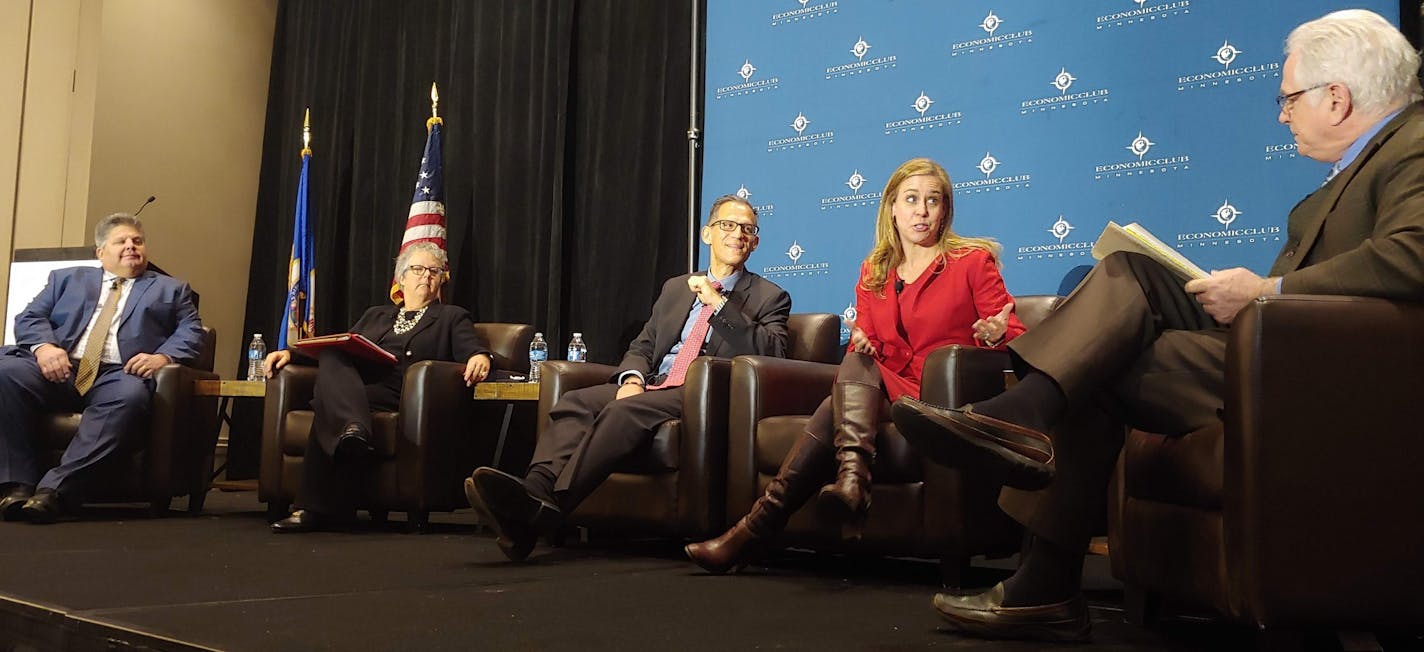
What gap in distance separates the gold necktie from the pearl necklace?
106 cm

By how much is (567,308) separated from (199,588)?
2.81 m

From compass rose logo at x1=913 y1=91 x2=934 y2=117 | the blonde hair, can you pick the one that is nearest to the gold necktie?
the blonde hair

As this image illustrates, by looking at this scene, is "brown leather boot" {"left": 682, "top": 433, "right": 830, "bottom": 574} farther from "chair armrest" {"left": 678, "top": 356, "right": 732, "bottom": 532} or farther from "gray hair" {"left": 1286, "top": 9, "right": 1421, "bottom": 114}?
"gray hair" {"left": 1286, "top": 9, "right": 1421, "bottom": 114}

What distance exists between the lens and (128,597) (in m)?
2.10

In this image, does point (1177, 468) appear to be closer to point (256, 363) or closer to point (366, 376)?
point (366, 376)

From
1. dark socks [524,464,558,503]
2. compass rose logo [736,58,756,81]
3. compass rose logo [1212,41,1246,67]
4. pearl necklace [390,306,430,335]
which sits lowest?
dark socks [524,464,558,503]

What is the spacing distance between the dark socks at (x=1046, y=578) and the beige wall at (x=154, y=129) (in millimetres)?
5278

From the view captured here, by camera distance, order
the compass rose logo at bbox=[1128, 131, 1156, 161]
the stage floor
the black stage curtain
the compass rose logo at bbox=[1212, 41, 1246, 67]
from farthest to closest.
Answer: the black stage curtain
the compass rose logo at bbox=[1128, 131, 1156, 161]
the compass rose logo at bbox=[1212, 41, 1246, 67]
the stage floor

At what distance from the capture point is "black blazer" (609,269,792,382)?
326 cm

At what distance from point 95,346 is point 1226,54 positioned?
3.95m

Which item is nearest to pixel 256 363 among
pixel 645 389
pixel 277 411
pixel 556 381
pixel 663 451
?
pixel 277 411

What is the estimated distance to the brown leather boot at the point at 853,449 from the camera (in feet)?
7.84

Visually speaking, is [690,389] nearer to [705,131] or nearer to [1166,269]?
[1166,269]

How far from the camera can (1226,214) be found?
3191 millimetres
